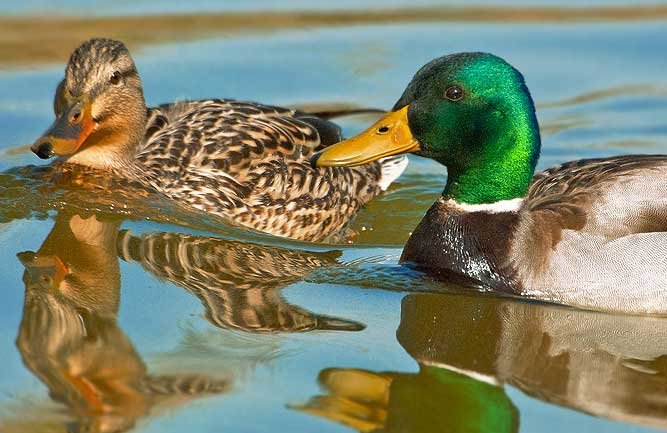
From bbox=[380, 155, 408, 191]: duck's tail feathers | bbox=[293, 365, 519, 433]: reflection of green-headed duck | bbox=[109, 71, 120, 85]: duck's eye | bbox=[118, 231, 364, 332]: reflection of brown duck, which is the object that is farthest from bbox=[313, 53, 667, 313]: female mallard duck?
bbox=[380, 155, 408, 191]: duck's tail feathers

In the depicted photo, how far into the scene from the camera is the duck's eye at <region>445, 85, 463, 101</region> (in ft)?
22.8

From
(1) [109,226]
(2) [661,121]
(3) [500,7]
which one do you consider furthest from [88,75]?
(3) [500,7]

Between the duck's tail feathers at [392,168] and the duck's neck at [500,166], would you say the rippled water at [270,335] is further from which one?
the duck's neck at [500,166]

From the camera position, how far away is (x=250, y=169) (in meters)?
8.77

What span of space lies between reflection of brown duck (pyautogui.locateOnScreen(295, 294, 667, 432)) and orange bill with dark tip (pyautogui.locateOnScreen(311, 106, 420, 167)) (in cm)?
78

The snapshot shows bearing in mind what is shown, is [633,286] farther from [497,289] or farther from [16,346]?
[16,346]

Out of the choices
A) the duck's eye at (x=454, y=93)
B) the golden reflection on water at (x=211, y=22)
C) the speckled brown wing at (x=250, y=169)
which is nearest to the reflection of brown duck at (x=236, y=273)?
the speckled brown wing at (x=250, y=169)

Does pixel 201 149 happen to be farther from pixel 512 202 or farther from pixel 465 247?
pixel 512 202

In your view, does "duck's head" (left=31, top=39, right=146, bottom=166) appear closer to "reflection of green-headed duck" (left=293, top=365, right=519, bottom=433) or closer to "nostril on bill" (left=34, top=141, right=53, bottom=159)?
"nostril on bill" (left=34, top=141, right=53, bottom=159)

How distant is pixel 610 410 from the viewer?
5.61 meters

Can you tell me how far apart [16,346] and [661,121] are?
6.55 meters

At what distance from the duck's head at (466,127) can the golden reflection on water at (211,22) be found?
233 inches

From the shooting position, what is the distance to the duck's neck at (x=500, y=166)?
23.3 ft

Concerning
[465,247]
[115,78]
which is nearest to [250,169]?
[115,78]
